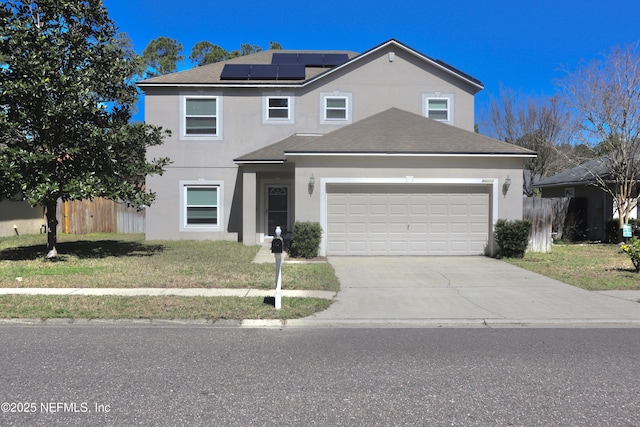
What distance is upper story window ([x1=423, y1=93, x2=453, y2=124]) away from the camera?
18875mm

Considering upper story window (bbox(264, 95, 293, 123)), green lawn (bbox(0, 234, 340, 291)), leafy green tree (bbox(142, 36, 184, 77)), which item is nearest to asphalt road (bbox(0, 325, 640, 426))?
green lawn (bbox(0, 234, 340, 291))

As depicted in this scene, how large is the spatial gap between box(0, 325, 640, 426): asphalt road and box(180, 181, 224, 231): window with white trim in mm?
11875

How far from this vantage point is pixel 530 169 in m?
34.5

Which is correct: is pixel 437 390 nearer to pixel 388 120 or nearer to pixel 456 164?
pixel 456 164

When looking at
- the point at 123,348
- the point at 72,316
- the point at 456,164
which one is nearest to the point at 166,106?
the point at 456,164

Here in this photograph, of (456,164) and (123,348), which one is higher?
(456,164)

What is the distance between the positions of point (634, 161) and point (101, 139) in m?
20.0

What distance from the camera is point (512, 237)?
13.9m

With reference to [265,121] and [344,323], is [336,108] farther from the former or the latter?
[344,323]

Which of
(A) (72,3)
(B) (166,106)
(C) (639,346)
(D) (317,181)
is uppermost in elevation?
(A) (72,3)

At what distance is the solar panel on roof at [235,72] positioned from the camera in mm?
18609

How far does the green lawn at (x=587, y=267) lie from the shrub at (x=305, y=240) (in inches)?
220

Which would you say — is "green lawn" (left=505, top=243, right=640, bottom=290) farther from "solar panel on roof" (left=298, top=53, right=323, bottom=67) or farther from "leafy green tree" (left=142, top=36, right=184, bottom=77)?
"leafy green tree" (left=142, top=36, right=184, bottom=77)

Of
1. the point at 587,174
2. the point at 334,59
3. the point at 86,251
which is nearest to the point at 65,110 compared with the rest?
the point at 86,251
